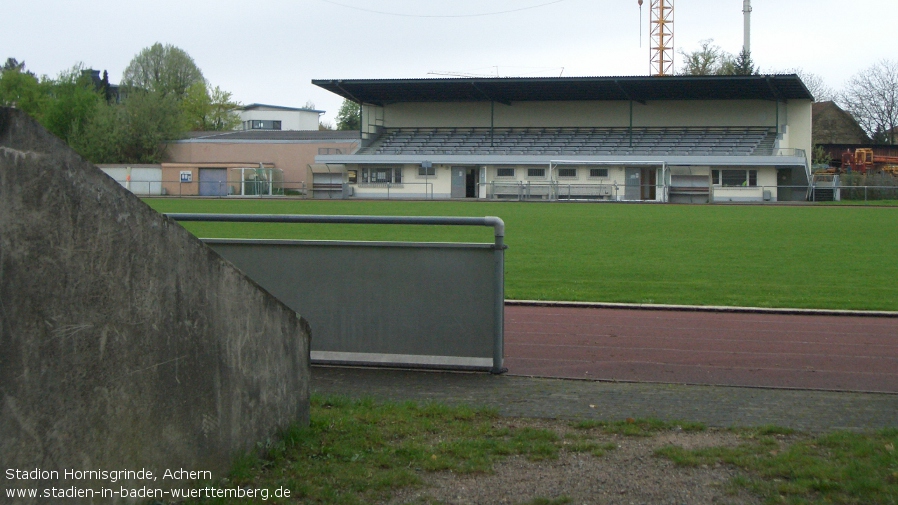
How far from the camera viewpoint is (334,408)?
5.81m

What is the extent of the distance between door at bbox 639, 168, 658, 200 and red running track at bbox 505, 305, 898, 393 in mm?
51608

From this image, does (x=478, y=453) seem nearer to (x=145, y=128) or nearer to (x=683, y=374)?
(x=683, y=374)

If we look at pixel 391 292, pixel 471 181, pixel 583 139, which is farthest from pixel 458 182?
pixel 391 292

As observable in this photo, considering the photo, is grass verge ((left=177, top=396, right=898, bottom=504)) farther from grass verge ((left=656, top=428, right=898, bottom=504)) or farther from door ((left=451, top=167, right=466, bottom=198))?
door ((left=451, top=167, right=466, bottom=198))

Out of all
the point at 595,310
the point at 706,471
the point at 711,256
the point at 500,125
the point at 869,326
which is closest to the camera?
the point at 706,471

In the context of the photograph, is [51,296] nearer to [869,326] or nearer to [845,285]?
[869,326]

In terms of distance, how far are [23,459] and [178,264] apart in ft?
3.51

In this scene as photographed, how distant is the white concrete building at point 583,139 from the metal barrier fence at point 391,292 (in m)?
51.1

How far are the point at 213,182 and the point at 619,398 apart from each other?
6100 cm

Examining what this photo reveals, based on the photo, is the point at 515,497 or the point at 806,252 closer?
the point at 515,497

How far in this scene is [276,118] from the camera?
347 ft

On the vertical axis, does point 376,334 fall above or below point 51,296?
below

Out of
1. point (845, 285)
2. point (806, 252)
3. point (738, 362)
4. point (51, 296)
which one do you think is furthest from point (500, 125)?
point (51, 296)

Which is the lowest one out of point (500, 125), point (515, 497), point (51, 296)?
point (515, 497)
